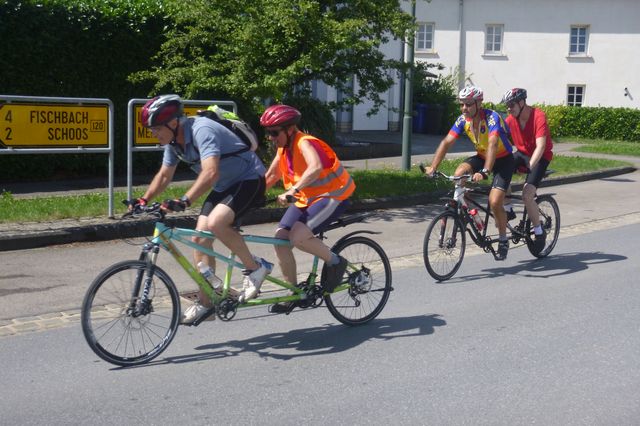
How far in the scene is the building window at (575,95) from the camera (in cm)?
3609

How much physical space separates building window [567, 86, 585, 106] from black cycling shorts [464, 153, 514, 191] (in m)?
29.0

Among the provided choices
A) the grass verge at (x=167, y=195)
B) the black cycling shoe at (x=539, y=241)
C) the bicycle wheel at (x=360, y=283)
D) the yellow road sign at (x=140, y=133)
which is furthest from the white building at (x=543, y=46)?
the bicycle wheel at (x=360, y=283)

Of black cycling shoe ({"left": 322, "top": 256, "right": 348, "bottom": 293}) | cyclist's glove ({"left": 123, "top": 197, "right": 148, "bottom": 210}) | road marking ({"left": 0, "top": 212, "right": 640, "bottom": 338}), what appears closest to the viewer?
cyclist's glove ({"left": 123, "top": 197, "right": 148, "bottom": 210})

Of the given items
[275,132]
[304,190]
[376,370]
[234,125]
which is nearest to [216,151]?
[234,125]

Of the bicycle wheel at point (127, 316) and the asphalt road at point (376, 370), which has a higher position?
the bicycle wheel at point (127, 316)

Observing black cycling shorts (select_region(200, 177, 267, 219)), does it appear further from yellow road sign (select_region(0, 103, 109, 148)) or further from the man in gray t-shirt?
yellow road sign (select_region(0, 103, 109, 148))

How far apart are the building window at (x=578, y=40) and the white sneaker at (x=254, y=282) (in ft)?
107

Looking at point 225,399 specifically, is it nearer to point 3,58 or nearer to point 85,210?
point 85,210

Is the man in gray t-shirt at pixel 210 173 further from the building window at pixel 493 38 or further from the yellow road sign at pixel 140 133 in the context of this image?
the building window at pixel 493 38

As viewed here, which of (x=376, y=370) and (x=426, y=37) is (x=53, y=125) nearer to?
(x=376, y=370)

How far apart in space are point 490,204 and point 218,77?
552cm

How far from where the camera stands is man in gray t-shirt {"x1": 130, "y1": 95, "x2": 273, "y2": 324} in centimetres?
545

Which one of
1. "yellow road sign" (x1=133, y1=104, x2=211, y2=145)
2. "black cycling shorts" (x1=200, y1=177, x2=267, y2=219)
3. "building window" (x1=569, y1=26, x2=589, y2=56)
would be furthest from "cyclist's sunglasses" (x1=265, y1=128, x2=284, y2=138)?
"building window" (x1=569, y1=26, x2=589, y2=56)

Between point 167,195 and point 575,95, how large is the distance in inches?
1106
